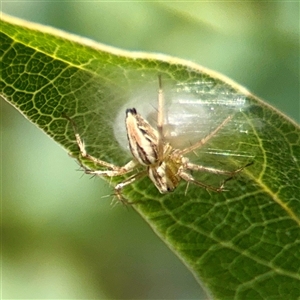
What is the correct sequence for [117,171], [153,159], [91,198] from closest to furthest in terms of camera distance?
[117,171] < [153,159] < [91,198]

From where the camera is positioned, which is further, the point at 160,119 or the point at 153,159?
the point at 153,159

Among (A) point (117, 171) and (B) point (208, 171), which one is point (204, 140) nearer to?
(B) point (208, 171)

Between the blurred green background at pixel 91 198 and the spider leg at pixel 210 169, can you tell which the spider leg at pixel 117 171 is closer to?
the spider leg at pixel 210 169

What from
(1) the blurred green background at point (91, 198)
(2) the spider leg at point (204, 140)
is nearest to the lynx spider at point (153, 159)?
(2) the spider leg at point (204, 140)

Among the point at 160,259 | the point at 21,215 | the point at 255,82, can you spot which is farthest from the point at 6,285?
the point at 255,82

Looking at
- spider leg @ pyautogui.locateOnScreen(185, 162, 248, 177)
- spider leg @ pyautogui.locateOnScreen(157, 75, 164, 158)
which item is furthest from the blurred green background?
spider leg @ pyautogui.locateOnScreen(185, 162, 248, 177)

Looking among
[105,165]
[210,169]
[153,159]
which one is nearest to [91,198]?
[153,159]
